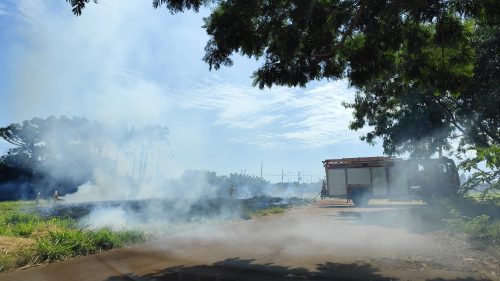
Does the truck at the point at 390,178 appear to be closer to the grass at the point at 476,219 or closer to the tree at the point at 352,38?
the grass at the point at 476,219

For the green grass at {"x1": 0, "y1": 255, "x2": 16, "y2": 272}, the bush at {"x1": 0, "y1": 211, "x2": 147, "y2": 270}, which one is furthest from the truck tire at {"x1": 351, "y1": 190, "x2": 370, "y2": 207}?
the green grass at {"x1": 0, "y1": 255, "x2": 16, "y2": 272}

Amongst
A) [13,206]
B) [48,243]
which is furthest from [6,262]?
[13,206]

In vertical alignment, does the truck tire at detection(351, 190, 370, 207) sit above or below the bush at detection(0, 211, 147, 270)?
above

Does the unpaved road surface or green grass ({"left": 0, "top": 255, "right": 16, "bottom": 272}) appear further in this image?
green grass ({"left": 0, "top": 255, "right": 16, "bottom": 272})

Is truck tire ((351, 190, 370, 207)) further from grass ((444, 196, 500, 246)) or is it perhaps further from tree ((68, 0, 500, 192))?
tree ((68, 0, 500, 192))

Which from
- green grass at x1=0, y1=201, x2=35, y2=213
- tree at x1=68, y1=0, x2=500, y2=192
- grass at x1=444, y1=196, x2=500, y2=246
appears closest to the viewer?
tree at x1=68, y1=0, x2=500, y2=192

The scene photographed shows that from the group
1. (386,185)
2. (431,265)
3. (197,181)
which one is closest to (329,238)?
(431,265)

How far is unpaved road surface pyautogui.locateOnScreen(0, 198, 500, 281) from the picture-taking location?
686cm

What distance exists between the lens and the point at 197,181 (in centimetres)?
4831

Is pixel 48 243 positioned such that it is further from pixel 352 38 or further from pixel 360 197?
pixel 360 197

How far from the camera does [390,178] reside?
24.0m

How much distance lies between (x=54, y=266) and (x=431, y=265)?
7.82m

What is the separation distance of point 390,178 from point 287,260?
1789 cm

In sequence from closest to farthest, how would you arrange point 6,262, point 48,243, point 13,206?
1. point 6,262
2. point 48,243
3. point 13,206
